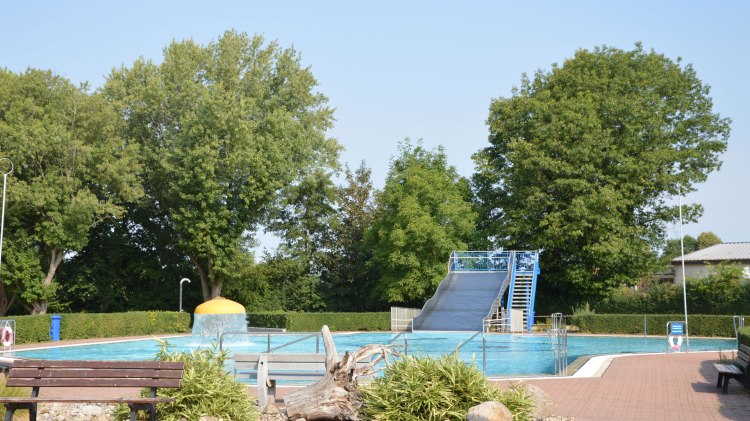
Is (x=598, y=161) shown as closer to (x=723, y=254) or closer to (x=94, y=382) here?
(x=723, y=254)

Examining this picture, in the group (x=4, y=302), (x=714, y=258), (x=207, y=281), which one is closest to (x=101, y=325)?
(x=4, y=302)

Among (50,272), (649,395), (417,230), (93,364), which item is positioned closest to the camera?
(93,364)

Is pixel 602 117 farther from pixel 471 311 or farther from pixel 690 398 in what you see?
pixel 690 398

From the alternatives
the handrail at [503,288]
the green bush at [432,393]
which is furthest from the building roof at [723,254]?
the green bush at [432,393]

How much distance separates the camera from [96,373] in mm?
8578

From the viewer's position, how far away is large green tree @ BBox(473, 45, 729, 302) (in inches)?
1439

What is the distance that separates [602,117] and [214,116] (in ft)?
59.3

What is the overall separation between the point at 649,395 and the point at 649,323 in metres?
22.4

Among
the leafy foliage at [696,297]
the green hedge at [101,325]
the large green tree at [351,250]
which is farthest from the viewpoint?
the large green tree at [351,250]

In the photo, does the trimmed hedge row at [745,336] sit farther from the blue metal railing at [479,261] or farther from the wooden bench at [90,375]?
the blue metal railing at [479,261]

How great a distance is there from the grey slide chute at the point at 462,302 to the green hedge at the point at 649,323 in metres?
3.92

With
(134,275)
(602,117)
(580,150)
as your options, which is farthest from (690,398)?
(134,275)

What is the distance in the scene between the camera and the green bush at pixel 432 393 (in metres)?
8.98

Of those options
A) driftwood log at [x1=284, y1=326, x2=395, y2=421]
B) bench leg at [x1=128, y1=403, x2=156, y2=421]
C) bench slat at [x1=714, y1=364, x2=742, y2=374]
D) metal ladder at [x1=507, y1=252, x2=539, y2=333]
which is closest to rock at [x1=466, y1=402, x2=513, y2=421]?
driftwood log at [x1=284, y1=326, x2=395, y2=421]
